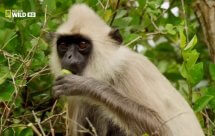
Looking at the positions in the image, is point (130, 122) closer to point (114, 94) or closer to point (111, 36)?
point (114, 94)

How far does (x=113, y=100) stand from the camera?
554 centimetres

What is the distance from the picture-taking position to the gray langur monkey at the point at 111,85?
5551 mm

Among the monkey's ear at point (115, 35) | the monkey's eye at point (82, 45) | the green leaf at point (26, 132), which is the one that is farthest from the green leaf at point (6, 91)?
the monkey's ear at point (115, 35)

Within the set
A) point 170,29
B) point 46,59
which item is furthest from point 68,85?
point 170,29

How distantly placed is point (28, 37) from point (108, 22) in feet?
2.78

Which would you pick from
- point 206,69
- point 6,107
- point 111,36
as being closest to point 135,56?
point 111,36

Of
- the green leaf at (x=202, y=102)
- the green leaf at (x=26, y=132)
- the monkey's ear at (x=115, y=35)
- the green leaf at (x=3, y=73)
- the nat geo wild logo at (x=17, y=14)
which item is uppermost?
the nat geo wild logo at (x=17, y=14)

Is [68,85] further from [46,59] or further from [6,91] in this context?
[46,59]

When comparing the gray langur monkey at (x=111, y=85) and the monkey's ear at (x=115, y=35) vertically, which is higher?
the monkey's ear at (x=115, y=35)

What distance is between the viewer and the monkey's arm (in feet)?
18.0

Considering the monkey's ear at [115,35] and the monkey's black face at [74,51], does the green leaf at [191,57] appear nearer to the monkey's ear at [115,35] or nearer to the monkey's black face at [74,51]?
the monkey's ear at [115,35]

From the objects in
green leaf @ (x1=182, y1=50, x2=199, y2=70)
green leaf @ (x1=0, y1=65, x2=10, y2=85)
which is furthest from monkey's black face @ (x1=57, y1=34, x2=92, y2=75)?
green leaf @ (x1=182, y1=50, x2=199, y2=70)

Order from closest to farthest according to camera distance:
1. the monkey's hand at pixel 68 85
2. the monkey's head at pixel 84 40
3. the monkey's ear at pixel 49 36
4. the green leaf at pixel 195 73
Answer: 1. the monkey's hand at pixel 68 85
2. the monkey's head at pixel 84 40
3. the green leaf at pixel 195 73
4. the monkey's ear at pixel 49 36

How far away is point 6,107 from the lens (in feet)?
17.3
